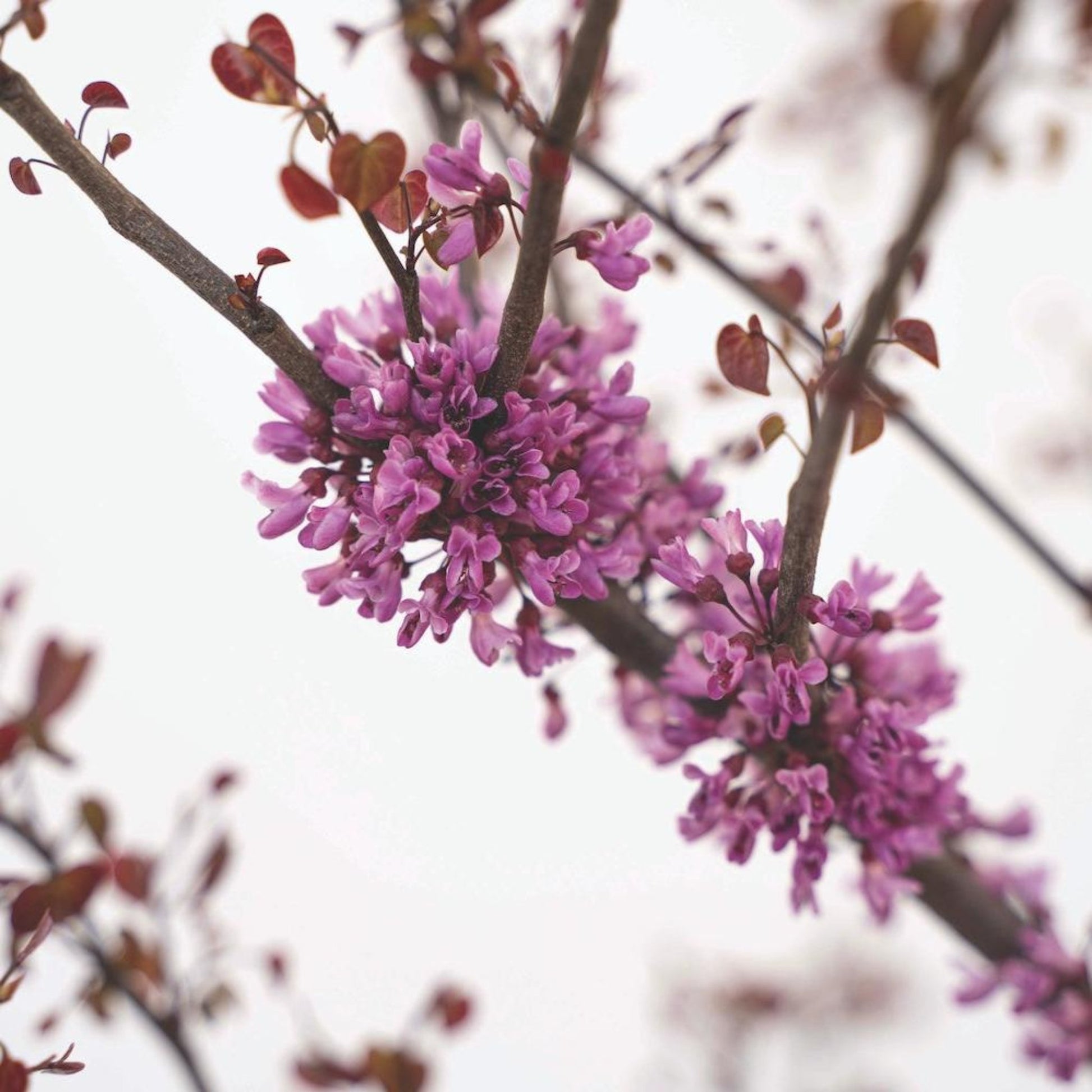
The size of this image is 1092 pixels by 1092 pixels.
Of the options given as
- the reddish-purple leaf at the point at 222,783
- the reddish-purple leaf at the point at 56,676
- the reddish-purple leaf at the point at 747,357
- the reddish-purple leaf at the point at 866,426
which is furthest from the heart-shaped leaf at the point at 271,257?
the reddish-purple leaf at the point at 222,783

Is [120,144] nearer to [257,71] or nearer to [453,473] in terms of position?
[257,71]

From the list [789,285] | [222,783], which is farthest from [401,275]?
[222,783]

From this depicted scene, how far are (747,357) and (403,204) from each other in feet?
0.99

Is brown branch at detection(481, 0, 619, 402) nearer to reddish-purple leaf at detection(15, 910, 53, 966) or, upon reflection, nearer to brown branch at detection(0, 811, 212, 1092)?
reddish-purple leaf at detection(15, 910, 53, 966)

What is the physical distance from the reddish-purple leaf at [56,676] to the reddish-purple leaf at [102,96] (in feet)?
2.65

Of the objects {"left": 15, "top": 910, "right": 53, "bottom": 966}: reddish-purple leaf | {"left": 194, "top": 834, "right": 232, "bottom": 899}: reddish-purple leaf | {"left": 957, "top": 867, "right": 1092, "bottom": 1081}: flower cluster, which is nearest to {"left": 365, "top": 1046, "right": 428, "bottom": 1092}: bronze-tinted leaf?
{"left": 194, "top": 834, "right": 232, "bottom": 899}: reddish-purple leaf

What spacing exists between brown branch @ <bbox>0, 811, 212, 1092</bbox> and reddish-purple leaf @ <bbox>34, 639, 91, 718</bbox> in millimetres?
144

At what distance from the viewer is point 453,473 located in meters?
0.79

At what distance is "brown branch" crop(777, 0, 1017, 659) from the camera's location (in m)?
0.49

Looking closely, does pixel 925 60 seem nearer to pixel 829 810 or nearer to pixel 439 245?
pixel 439 245

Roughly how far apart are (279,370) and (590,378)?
11.5 inches

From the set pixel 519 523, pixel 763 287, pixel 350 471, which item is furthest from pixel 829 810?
pixel 763 287

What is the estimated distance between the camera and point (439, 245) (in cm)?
78

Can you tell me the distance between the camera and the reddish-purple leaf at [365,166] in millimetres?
693
